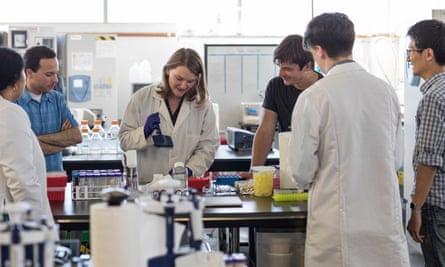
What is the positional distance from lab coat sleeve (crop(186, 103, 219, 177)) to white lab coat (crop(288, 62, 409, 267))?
81cm

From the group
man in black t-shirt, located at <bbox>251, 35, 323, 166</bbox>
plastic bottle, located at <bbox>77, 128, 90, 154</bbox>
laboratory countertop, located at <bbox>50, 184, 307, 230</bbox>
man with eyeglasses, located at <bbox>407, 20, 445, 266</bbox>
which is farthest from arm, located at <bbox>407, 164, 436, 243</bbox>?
plastic bottle, located at <bbox>77, 128, 90, 154</bbox>

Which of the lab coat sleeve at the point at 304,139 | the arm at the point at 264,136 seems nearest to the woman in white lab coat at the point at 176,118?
the arm at the point at 264,136

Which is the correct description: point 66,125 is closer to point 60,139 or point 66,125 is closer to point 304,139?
point 60,139

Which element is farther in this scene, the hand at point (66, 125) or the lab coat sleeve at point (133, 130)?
the hand at point (66, 125)

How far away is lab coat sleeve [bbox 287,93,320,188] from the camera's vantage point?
6.98 feet

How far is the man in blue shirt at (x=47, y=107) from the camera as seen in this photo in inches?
124

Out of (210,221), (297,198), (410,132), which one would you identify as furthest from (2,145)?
(410,132)

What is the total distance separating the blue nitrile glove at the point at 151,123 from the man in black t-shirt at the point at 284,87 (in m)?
0.58

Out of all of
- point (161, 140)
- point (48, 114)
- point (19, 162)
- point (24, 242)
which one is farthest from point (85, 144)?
point (24, 242)

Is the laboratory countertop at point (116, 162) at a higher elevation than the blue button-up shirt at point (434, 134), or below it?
below

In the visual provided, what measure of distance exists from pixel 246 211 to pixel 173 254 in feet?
3.06

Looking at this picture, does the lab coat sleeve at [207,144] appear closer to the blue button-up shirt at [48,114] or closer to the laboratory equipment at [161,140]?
the laboratory equipment at [161,140]

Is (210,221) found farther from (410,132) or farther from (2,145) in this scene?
(410,132)

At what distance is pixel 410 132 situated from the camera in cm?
436
